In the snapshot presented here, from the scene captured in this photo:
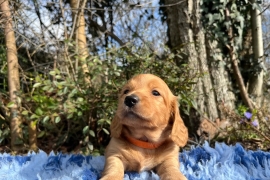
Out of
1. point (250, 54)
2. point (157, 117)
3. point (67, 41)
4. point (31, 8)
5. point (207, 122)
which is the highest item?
point (31, 8)

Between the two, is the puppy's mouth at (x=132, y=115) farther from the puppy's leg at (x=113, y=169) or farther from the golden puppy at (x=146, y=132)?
the puppy's leg at (x=113, y=169)

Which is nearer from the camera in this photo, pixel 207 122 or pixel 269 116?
pixel 269 116

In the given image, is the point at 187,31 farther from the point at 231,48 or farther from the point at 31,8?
the point at 31,8

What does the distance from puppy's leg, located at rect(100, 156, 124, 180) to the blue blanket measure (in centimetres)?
9

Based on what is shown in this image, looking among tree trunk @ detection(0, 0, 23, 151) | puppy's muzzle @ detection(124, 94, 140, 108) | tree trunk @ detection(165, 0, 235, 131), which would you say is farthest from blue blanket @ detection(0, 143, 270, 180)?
tree trunk @ detection(165, 0, 235, 131)

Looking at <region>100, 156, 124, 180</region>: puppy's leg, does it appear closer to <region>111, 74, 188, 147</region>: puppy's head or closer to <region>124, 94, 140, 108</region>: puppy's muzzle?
<region>111, 74, 188, 147</region>: puppy's head

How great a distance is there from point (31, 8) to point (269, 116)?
125 inches

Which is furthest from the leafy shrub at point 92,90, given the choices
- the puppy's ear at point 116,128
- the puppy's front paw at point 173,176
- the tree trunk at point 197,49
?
the puppy's front paw at point 173,176

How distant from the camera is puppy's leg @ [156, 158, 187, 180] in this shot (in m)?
1.98

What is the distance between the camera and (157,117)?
2162mm

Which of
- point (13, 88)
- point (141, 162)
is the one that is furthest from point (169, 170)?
point (13, 88)

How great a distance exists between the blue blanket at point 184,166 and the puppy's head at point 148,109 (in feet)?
1.01

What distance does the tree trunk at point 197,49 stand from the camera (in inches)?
158

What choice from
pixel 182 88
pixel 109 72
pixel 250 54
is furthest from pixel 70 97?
pixel 250 54
